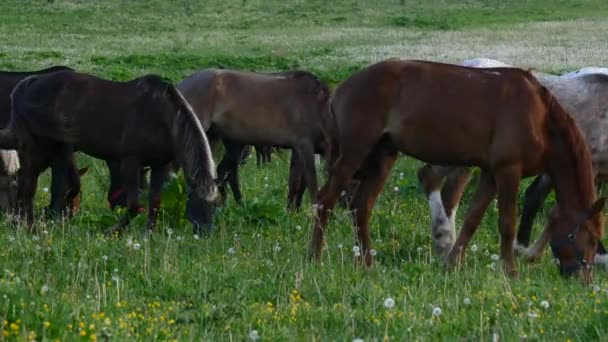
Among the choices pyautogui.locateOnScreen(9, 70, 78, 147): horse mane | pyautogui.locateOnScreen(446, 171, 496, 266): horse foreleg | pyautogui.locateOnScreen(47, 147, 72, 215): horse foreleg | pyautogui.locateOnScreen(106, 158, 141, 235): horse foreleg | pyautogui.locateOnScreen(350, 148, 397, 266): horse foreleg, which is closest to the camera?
pyautogui.locateOnScreen(446, 171, 496, 266): horse foreleg

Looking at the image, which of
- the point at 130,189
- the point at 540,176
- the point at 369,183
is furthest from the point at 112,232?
the point at 540,176

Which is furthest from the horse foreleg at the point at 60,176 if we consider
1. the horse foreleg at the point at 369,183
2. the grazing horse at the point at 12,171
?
the horse foreleg at the point at 369,183

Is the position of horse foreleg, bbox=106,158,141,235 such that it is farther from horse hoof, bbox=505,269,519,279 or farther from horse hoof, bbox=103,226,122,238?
horse hoof, bbox=505,269,519,279

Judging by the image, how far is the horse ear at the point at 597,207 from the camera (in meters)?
8.12

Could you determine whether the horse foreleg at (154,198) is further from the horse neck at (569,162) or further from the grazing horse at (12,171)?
the horse neck at (569,162)

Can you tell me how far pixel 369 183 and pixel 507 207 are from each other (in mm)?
1243

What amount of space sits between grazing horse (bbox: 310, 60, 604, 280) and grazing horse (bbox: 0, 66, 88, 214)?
9.67ft

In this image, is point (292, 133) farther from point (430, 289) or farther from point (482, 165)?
point (430, 289)

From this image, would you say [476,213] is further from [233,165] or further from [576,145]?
[233,165]

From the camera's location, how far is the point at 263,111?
12.5 meters

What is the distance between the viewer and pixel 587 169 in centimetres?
841

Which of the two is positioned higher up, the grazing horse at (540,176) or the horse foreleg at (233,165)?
the grazing horse at (540,176)

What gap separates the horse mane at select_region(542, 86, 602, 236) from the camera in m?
8.32

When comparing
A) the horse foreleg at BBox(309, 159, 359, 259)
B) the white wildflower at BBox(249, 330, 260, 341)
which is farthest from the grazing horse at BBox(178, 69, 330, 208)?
the white wildflower at BBox(249, 330, 260, 341)
